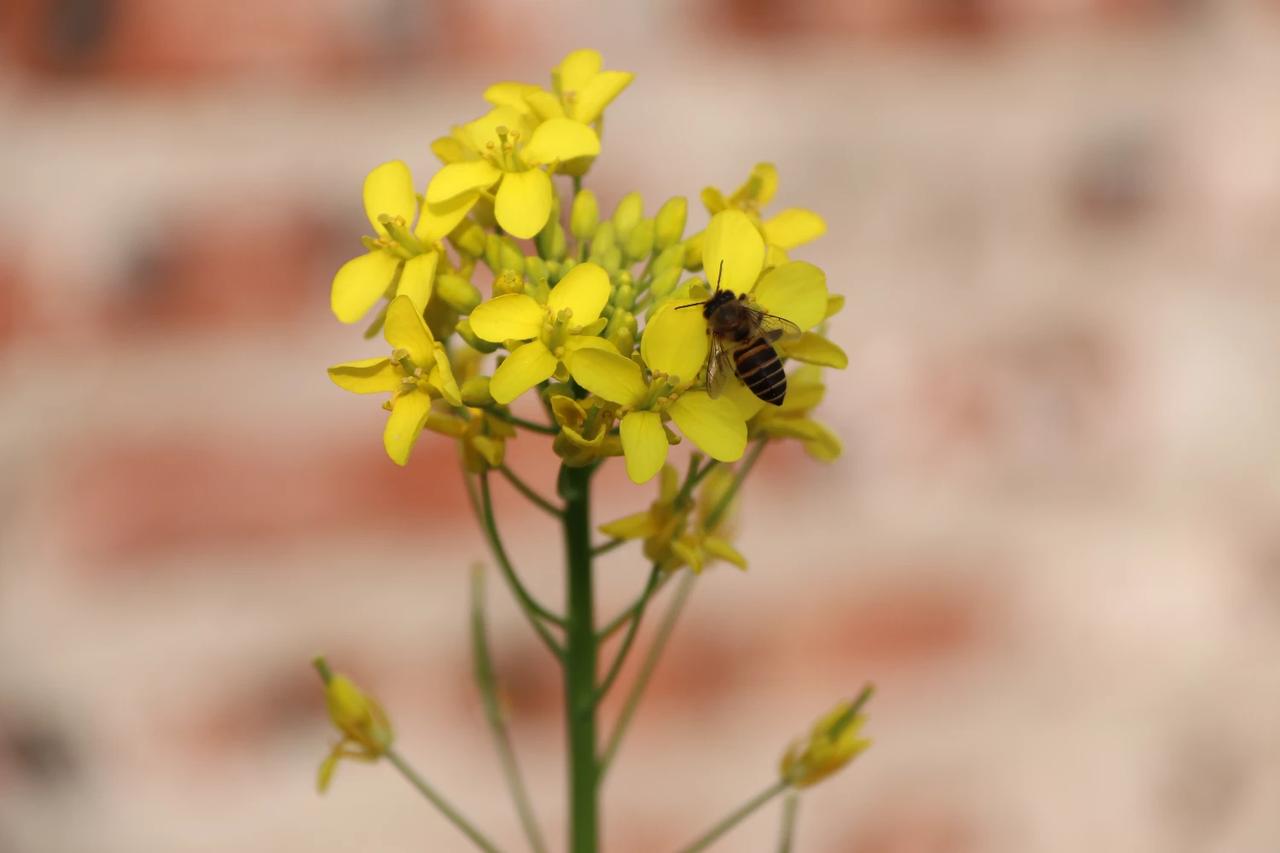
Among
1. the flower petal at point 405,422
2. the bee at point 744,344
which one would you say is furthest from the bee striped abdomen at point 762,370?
the flower petal at point 405,422

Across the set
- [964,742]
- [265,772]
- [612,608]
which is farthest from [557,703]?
[964,742]

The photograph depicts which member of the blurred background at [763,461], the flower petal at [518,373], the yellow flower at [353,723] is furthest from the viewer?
the blurred background at [763,461]

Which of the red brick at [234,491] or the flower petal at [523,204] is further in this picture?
the red brick at [234,491]

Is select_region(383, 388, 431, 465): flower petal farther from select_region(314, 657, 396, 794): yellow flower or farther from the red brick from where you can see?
the red brick

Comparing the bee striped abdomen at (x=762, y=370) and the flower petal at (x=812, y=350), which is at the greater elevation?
the flower petal at (x=812, y=350)

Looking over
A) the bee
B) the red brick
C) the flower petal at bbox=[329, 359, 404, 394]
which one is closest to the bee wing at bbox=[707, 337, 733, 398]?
the bee

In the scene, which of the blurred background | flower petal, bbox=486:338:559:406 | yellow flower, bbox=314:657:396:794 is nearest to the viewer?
flower petal, bbox=486:338:559:406

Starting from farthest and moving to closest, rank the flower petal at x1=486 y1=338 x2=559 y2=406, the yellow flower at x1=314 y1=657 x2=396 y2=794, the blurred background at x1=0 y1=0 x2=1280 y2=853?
1. the blurred background at x1=0 y1=0 x2=1280 y2=853
2. the yellow flower at x1=314 y1=657 x2=396 y2=794
3. the flower petal at x1=486 y1=338 x2=559 y2=406

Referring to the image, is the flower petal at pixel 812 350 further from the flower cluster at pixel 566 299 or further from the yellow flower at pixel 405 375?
the yellow flower at pixel 405 375
